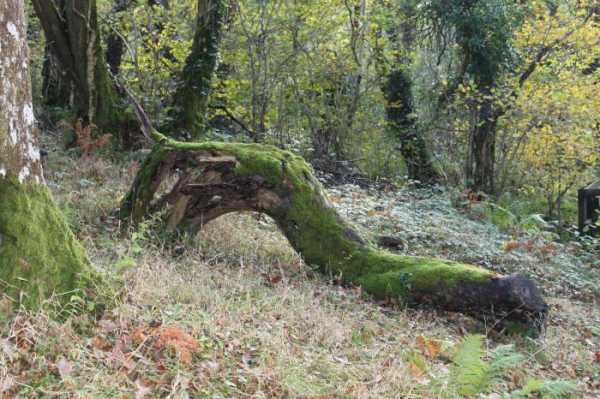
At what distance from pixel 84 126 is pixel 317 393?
888cm

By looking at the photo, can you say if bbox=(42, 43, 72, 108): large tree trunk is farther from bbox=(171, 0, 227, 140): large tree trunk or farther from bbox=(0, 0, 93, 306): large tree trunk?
bbox=(0, 0, 93, 306): large tree trunk

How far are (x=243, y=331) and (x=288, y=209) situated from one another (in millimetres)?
2478

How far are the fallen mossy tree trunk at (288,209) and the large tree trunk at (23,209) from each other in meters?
2.68

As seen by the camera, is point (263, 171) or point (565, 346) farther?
point (263, 171)

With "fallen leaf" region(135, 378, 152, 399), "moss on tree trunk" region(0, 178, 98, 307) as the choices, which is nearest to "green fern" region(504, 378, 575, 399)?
"fallen leaf" region(135, 378, 152, 399)

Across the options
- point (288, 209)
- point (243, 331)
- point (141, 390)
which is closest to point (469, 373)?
point (243, 331)

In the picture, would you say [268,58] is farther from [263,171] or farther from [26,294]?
[26,294]

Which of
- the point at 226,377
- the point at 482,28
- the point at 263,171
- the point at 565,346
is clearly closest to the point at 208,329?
the point at 226,377

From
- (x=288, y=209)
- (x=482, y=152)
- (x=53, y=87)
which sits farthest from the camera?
(x=482, y=152)

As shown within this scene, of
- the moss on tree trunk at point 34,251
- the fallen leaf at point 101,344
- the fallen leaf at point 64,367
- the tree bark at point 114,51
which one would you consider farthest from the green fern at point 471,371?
the tree bark at point 114,51

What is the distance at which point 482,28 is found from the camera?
14602 mm

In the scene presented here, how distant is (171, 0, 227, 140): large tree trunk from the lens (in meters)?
11.7

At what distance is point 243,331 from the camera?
4621 millimetres

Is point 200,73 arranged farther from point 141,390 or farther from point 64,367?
point 141,390
